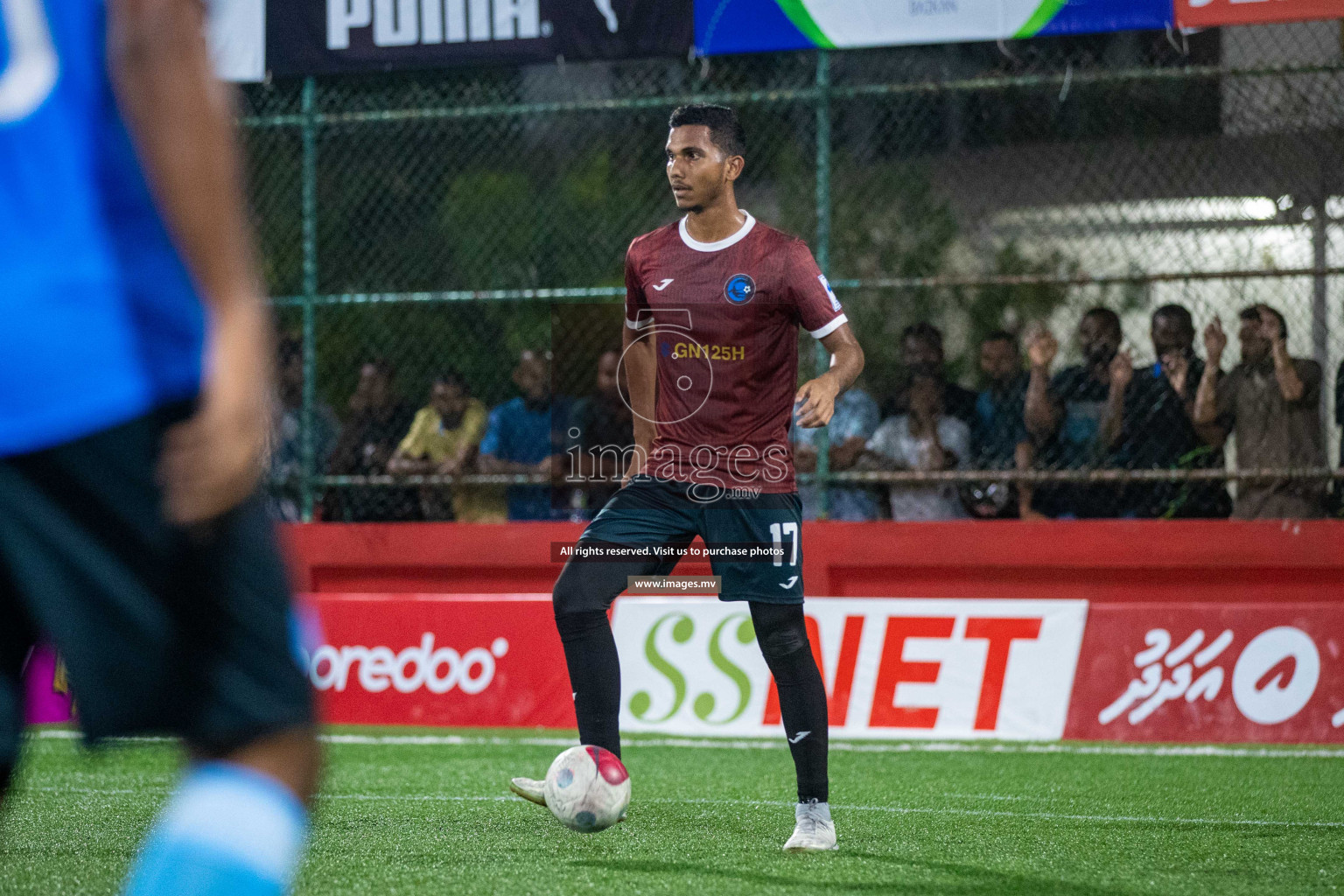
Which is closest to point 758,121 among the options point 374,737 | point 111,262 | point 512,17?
point 512,17

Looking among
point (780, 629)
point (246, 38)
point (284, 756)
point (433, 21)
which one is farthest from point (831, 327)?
point (246, 38)

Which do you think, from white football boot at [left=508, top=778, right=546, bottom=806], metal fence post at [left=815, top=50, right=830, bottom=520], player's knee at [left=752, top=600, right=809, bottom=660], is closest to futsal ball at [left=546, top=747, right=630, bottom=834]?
white football boot at [left=508, top=778, right=546, bottom=806]

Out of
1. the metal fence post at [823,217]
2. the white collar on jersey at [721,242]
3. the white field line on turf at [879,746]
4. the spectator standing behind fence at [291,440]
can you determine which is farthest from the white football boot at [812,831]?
the spectator standing behind fence at [291,440]

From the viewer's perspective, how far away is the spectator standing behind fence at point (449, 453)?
9125 millimetres

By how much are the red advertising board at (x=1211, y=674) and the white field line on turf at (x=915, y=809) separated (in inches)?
99.7

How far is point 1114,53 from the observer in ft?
38.4

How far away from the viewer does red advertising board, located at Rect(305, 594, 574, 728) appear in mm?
8414

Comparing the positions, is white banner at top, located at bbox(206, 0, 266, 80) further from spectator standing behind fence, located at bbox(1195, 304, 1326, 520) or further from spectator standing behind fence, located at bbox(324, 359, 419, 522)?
spectator standing behind fence, located at bbox(1195, 304, 1326, 520)

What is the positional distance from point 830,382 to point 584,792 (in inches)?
51.8

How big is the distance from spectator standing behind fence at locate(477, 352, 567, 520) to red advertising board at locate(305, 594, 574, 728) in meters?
0.73

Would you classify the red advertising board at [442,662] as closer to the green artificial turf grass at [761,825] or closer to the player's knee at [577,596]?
the green artificial turf grass at [761,825]

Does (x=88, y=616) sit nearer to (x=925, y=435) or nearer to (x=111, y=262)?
(x=111, y=262)

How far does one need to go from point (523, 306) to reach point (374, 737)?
411 cm

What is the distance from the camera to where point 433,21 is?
910 centimetres
